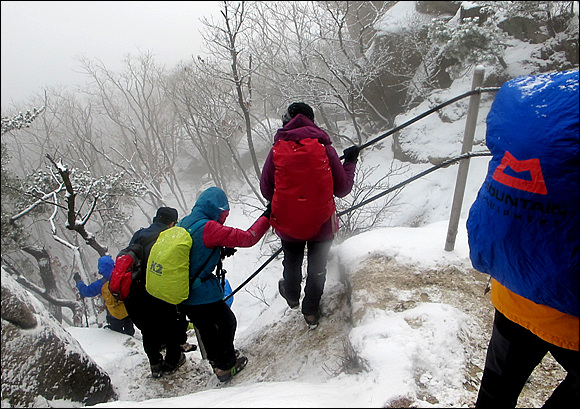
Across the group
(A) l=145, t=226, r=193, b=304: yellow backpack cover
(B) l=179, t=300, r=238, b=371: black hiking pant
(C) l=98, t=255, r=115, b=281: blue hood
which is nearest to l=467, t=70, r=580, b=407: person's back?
(A) l=145, t=226, r=193, b=304: yellow backpack cover

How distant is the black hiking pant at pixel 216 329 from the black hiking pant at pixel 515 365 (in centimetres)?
A: 215

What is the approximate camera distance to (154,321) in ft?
11.4

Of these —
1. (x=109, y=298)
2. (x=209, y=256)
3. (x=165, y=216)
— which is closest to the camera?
(x=209, y=256)

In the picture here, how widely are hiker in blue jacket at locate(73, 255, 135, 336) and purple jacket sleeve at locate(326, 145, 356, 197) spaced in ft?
11.5

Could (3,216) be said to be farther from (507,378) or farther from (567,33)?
(567,33)

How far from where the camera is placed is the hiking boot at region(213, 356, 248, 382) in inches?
123

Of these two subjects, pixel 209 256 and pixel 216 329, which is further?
pixel 216 329

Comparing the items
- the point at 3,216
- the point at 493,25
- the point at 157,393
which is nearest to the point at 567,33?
the point at 493,25

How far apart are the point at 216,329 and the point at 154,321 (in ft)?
2.78

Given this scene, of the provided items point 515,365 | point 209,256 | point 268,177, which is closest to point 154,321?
point 209,256

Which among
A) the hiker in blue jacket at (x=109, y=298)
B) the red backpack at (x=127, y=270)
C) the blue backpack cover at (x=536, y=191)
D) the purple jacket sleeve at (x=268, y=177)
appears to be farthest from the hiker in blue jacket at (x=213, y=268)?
the hiker in blue jacket at (x=109, y=298)

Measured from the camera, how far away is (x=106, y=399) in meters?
3.25

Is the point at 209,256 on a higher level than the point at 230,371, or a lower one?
higher

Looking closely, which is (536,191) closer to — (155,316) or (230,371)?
(230,371)
